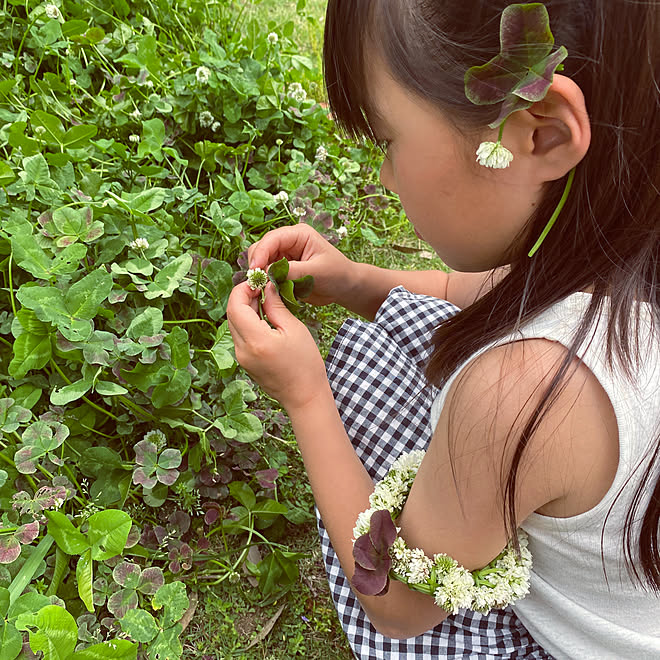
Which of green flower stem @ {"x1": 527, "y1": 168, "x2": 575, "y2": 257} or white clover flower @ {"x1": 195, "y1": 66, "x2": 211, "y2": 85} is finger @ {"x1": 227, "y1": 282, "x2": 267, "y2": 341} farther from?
white clover flower @ {"x1": 195, "y1": 66, "x2": 211, "y2": 85}

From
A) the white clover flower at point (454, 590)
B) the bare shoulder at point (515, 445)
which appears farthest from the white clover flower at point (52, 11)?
the white clover flower at point (454, 590)

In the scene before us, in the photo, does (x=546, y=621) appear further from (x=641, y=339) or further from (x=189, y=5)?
(x=189, y=5)

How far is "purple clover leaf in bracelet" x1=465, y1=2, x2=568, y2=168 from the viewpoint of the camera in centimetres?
59

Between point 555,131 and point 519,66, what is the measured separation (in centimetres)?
9

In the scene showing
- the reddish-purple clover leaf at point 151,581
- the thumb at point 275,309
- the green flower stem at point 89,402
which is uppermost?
the thumb at point 275,309

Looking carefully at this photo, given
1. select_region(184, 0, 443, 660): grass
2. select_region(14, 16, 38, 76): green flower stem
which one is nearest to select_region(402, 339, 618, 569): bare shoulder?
select_region(184, 0, 443, 660): grass

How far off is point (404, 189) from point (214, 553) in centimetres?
67

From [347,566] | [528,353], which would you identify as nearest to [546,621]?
[347,566]

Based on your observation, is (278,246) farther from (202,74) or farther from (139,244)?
(202,74)

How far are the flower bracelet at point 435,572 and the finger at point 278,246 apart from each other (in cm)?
43

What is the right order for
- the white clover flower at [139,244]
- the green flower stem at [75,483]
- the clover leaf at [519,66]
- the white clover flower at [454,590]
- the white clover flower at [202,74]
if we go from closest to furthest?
1. the clover leaf at [519,66]
2. the white clover flower at [454,590]
3. the green flower stem at [75,483]
4. the white clover flower at [139,244]
5. the white clover flower at [202,74]

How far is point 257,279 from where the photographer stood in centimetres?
100

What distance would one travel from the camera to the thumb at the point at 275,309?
3.23 ft

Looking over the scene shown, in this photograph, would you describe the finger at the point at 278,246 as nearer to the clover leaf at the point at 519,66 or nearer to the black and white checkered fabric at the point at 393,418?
the black and white checkered fabric at the point at 393,418
